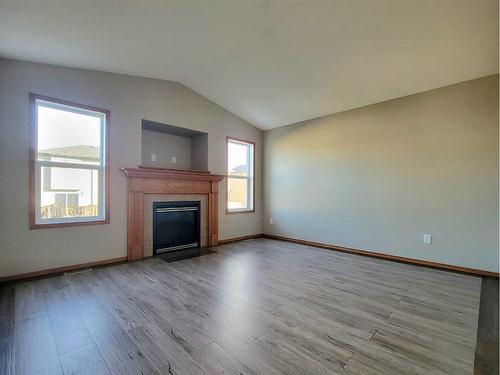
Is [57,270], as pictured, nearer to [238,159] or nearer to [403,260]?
[238,159]

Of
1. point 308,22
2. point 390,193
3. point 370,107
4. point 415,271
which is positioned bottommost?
point 415,271

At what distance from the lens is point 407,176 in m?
3.76

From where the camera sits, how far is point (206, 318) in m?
2.07

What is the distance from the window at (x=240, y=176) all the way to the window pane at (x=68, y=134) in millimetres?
2449

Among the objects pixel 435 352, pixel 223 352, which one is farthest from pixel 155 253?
pixel 435 352

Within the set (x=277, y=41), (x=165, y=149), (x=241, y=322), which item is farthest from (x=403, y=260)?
(x=165, y=149)

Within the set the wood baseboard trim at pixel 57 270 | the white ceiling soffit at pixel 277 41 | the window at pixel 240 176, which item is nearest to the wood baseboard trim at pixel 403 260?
the window at pixel 240 176

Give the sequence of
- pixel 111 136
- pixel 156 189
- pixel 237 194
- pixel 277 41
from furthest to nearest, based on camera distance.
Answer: pixel 237 194 → pixel 156 189 → pixel 111 136 → pixel 277 41

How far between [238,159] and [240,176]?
0.39 meters

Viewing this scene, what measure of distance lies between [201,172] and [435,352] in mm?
3905

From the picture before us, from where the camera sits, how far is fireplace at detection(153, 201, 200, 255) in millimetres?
4164

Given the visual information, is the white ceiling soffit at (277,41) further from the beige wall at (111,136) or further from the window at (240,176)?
the window at (240,176)

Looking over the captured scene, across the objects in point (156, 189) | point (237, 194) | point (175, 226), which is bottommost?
point (175, 226)

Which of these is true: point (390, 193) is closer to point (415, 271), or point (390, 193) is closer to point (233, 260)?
point (415, 271)
